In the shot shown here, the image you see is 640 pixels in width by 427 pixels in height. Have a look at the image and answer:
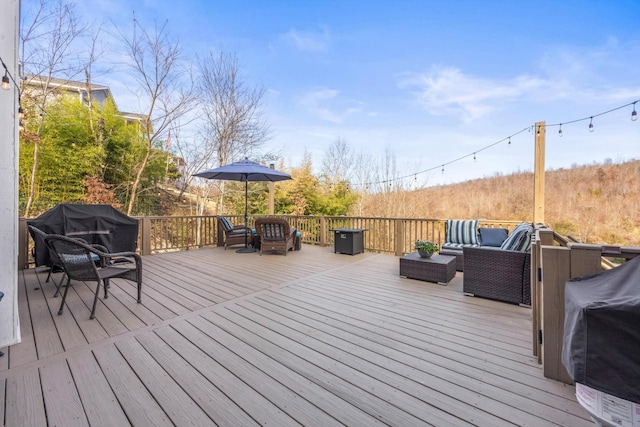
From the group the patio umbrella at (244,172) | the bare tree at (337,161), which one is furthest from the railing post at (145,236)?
the bare tree at (337,161)

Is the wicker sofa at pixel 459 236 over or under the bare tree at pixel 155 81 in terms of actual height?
under

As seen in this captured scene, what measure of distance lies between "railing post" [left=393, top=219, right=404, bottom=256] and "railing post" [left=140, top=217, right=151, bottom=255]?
5.71 m

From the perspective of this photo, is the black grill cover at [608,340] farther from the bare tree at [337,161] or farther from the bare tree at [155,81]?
the bare tree at [337,161]

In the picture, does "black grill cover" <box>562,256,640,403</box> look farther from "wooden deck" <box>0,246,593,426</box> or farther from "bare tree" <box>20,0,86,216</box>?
"bare tree" <box>20,0,86,216</box>

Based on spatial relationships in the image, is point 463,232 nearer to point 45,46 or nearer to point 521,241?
point 521,241

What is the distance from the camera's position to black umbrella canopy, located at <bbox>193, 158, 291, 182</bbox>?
605cm

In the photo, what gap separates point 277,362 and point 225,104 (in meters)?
Result: 10.5

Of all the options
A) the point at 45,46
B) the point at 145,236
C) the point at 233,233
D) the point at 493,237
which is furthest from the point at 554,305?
the point at 45,46

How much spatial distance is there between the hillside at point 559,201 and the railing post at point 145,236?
24.9ft

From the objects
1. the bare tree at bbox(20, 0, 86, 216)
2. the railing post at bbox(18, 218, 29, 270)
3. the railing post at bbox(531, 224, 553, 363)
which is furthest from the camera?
the bare tree at bbox(20, 0, 86, 216)

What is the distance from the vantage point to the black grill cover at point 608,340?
100cm

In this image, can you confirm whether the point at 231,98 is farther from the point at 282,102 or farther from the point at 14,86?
the point at 14,86

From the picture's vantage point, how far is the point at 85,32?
26.1 feet

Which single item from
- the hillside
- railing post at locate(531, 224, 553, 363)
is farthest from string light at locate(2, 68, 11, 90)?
the hillside
